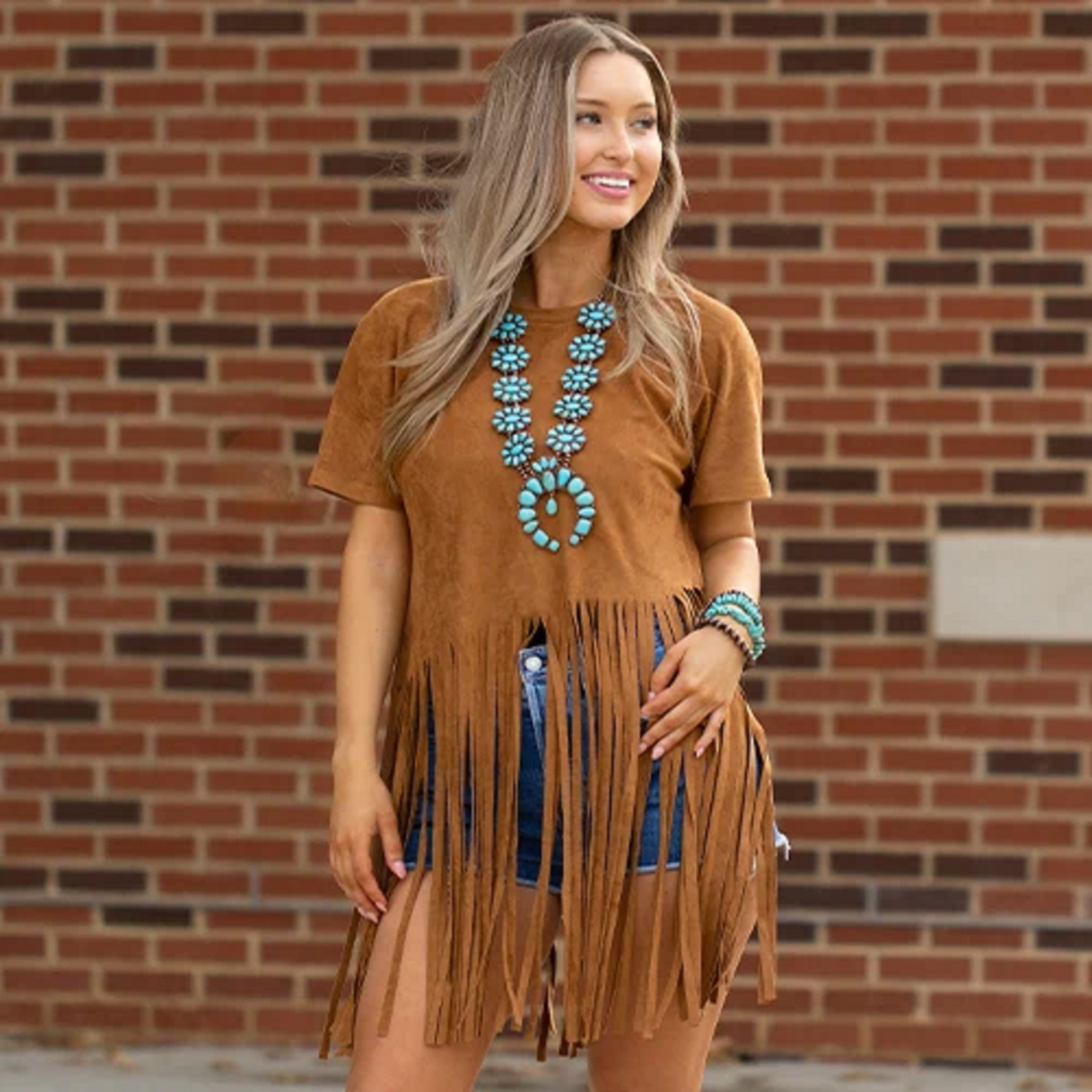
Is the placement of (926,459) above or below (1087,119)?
below

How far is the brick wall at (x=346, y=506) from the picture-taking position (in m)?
5.19

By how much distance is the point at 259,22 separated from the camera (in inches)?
209

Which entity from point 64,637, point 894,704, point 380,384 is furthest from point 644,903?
point 64,637

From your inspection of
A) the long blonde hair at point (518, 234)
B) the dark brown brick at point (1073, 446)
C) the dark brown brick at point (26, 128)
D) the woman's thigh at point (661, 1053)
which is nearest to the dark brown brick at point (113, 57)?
the dark brown brick at point (26, 128)

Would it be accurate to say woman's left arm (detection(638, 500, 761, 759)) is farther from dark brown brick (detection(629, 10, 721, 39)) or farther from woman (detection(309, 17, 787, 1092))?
dark brown brick (detection(629, 10, 721, 39))

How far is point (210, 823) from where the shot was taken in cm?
532

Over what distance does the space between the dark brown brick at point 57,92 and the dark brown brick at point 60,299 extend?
0.44 m

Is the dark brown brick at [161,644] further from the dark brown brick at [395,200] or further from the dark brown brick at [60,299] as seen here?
Answer: the dark brown brick at [395,200]

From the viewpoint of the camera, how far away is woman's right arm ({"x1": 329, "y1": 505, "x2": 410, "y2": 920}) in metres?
3.05

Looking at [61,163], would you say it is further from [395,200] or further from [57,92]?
[395,200]

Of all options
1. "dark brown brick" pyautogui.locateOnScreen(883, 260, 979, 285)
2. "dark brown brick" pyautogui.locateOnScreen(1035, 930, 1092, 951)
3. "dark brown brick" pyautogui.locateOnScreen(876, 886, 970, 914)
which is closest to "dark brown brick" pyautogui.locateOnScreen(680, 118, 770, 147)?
"dark brown brick" pyautogui.locateOnScreen(883, 260, 979, 285)

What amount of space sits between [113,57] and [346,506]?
119 centimetres

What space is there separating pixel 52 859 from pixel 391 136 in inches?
73.9

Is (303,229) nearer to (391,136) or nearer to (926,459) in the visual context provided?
(391,136)
